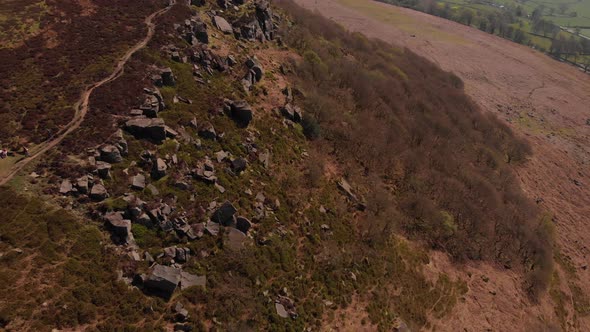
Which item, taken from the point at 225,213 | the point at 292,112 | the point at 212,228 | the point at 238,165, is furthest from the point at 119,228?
the point at 292,112

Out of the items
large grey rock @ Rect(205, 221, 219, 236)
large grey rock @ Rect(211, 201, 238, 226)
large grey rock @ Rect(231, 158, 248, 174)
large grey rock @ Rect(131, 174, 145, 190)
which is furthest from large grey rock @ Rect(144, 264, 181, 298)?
large grey rock @ Rect(231, 158, 248, 174)

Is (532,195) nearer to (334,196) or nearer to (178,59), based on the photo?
(334,196)

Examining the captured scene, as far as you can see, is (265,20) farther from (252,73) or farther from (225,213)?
(225,213)

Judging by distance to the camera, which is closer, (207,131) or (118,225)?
(118,225)

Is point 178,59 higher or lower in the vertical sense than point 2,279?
higher

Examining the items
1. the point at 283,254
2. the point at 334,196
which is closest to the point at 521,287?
the point at 334,196

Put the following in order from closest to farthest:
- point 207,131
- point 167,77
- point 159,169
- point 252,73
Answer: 1. point 159,169
2. point 207,131
3. point 167,77
4. point 252,73

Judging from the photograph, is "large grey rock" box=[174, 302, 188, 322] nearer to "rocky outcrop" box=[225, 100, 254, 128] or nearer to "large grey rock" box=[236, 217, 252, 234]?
"large grey rock" box=[236, 217, 252, 234]
